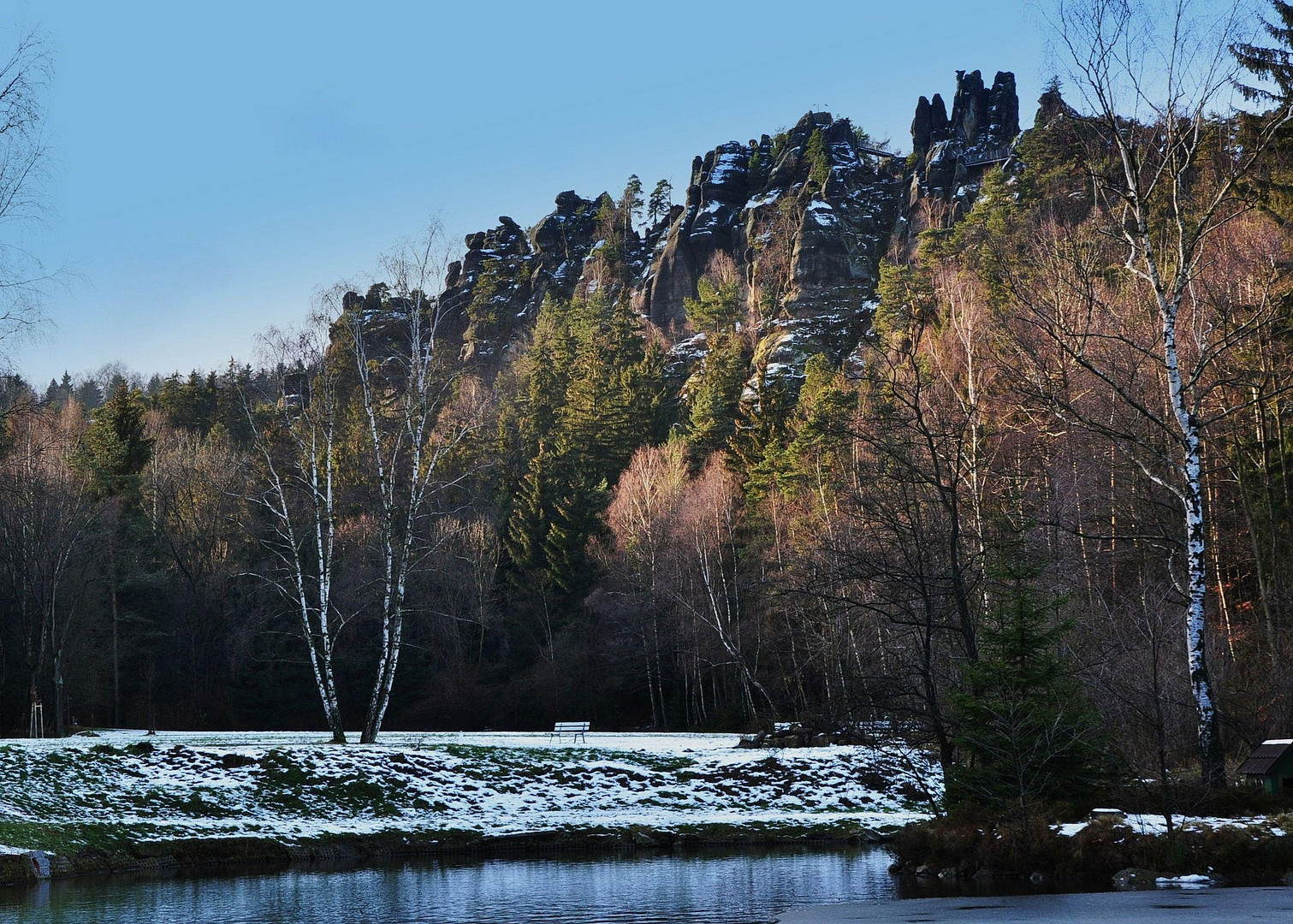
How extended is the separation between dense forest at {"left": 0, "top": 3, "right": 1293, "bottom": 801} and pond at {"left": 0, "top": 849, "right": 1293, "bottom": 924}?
8.54 feet

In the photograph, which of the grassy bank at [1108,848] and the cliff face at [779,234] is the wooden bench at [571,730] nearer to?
the grassy bank at [1108,848]

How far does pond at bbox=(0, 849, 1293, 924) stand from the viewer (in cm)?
1225

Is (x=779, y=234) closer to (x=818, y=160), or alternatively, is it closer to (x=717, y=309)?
(x=818, y=160)

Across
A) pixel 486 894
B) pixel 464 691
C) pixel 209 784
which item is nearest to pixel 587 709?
pixel 464 691

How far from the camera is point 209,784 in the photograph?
22281mm

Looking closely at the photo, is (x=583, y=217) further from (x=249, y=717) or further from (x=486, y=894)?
(x=486, y=894)

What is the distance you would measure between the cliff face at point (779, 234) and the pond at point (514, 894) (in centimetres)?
6538

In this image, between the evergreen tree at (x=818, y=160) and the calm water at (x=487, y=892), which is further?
the evergreen tree at (x=818, y=160)

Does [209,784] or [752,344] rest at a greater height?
[752,344]

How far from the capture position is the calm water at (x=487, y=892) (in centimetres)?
1260

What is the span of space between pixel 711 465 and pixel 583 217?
98.8 metres

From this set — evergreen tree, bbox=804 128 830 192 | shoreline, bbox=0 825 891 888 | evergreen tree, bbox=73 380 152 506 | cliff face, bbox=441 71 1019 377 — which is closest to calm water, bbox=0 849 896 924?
shoreline, bbox=0 825 891 888

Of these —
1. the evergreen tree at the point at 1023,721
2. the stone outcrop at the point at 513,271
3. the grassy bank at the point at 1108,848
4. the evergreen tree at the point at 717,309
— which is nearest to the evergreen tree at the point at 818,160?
Answer: the evergreen tree at the point at 717,309

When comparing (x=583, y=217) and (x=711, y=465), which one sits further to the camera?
(x=583, y=217)
